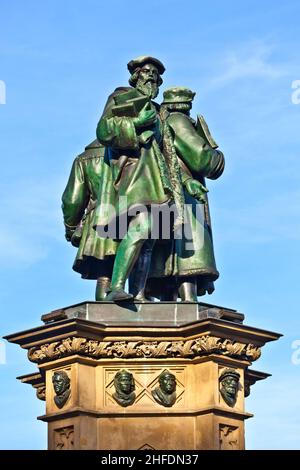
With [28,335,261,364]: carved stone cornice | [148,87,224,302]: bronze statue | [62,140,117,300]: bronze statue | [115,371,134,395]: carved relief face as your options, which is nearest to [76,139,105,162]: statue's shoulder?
[62,140,117,300]: bronze statue

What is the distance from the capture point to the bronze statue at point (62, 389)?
3441cm

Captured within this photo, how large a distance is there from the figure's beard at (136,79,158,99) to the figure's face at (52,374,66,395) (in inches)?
175

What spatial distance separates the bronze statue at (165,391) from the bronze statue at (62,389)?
1171mm

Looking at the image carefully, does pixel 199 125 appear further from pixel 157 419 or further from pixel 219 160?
pixel 157 419

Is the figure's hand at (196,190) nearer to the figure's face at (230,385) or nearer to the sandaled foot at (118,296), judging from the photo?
the sandaled foot at (118,296)

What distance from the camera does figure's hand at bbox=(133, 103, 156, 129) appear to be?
35.6m

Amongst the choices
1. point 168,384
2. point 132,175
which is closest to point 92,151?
point 132,175

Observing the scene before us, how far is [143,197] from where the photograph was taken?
116ft

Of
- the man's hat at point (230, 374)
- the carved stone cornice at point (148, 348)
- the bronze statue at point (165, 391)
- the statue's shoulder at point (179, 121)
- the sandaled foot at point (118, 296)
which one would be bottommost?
the bronze statue at point (165, 391)

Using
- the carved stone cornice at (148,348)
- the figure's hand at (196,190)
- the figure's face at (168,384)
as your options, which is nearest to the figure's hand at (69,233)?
the figure's hand at (196,190)

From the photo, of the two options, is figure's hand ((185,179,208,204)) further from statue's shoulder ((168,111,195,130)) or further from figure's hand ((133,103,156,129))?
figure's hand ((133,103,156,129))

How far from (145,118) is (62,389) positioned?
4.07 m

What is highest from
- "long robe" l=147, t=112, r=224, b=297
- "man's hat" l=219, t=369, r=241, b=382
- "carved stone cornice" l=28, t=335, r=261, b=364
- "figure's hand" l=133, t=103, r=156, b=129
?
"figure's hand" l=133, t=103, r=156, b=129
